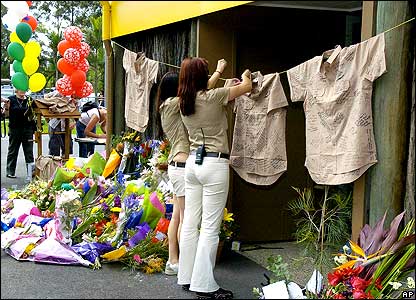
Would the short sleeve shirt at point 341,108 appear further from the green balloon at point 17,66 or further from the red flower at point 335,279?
the green balloon at point 17,66

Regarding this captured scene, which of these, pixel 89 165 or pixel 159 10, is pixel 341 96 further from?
pixel 89 165

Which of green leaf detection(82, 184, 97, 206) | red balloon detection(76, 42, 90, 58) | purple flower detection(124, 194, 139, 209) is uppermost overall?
red balloon detection(76, 42, 90, 58)

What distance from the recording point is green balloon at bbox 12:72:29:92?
7109 mm

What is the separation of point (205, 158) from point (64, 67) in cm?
457

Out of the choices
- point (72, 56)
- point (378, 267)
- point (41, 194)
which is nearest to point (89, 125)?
point (72, 56)

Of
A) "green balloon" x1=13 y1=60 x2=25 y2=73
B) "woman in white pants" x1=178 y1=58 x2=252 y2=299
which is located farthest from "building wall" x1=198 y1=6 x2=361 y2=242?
"green balloon" x1=13 y1=60 x2=25 y2=73

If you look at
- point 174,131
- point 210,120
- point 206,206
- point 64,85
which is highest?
point 64,85

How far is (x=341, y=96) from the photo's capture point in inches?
148

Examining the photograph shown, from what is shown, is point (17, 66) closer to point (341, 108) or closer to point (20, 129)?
point (20, 129)

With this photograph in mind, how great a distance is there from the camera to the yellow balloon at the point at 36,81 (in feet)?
24.2

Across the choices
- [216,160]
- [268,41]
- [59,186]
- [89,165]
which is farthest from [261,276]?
[89,165]

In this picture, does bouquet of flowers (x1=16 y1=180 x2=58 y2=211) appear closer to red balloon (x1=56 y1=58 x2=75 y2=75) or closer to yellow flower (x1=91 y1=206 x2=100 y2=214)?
yellow flower (x1=91 y1=206 x2=100 y2=214)

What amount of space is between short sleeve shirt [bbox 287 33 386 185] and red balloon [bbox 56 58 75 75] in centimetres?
448

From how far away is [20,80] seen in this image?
7.20m
